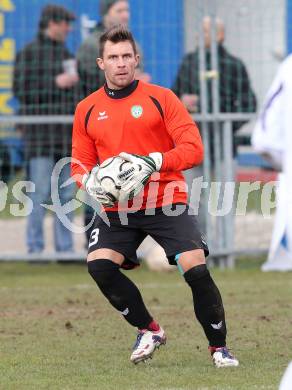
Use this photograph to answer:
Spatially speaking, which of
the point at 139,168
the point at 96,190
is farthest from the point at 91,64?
the point at 139,168

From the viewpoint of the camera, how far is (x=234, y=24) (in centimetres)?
1266

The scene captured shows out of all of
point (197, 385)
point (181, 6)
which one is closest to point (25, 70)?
point (181, 6)

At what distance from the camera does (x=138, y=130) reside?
7164 millimetres

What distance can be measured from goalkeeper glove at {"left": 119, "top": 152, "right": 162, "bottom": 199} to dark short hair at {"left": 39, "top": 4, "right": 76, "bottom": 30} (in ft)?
20.4

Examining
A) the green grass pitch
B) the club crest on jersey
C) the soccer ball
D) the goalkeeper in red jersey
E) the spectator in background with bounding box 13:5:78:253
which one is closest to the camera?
the green grass pitch

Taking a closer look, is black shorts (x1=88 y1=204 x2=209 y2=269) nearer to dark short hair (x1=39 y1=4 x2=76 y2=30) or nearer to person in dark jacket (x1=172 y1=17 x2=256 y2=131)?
person in dark jacket (x1=172 y1=17 x2=256 y2=131)

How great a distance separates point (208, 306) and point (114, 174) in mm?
1001

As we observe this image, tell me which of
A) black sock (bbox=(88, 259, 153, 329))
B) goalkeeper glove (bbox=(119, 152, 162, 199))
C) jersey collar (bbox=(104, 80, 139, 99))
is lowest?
black sock (bbox=(88, 259, 153, 329))

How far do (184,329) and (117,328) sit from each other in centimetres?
52

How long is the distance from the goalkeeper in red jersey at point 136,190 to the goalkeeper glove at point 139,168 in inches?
3.0

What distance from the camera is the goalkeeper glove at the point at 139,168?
22.3 feet

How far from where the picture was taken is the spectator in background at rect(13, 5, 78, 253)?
1270cm

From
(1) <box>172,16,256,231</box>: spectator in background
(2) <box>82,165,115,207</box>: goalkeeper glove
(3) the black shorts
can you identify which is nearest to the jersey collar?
(2) <box>82,165,115,207</box>: goalkeeper glove

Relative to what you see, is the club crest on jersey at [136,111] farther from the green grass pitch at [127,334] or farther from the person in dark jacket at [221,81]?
the person in dark jacket at [221,81]
